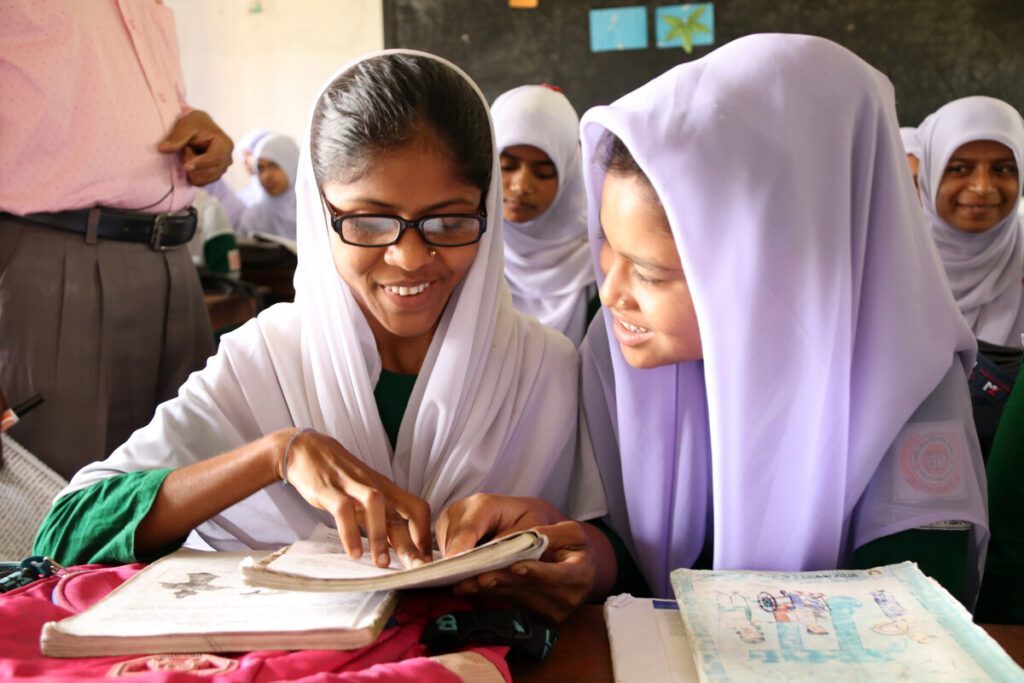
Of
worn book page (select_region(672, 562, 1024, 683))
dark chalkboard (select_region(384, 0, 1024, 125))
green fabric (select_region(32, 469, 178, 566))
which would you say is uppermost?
dark chalkboard (select_region(384, 0, 1024, 125))

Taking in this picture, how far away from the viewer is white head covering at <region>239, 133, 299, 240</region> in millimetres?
5875

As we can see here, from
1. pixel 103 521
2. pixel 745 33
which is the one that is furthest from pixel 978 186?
pixel 103 521

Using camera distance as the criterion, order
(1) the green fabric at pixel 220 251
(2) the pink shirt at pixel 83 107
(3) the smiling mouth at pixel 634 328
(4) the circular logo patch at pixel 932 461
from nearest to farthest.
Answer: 1. (4) the circular logo patch at pixel 932 461
2. (3) the smiling mouth at pixel 634 328
3. (2) the pink shirt at pixel 83 107
4. (1) the green fabric at pixel 220 251

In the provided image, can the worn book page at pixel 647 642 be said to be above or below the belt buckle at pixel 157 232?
below

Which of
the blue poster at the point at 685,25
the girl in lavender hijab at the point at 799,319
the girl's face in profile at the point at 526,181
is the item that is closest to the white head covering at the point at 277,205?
the blue poster at the point at 685,25

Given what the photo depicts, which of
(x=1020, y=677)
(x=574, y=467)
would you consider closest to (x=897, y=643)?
(x=1020, y=677)

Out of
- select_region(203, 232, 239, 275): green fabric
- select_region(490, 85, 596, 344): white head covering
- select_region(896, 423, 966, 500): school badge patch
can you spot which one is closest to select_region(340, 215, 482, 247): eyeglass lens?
select_region(896, 423, 966, 500): school badge patch

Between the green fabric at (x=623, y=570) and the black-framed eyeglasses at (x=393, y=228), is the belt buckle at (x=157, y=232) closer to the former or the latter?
the black-framed eyeglasses at (x=393, y=228)

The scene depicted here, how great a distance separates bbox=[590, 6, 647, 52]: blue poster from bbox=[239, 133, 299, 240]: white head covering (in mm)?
2419

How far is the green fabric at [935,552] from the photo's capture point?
102 centimetres

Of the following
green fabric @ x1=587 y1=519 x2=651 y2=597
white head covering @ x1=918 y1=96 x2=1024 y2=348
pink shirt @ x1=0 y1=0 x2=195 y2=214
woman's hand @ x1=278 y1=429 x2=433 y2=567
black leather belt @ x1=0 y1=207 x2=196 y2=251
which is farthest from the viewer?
white head covering @ x1=918 y1=96 x2=1024 y2=348

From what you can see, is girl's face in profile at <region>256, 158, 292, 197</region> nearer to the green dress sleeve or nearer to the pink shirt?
the pink shirt

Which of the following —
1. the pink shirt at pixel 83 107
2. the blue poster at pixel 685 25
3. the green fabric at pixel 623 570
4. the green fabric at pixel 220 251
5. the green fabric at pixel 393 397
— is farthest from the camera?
the blue poster at pixel 685 25

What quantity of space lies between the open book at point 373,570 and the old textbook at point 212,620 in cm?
3
